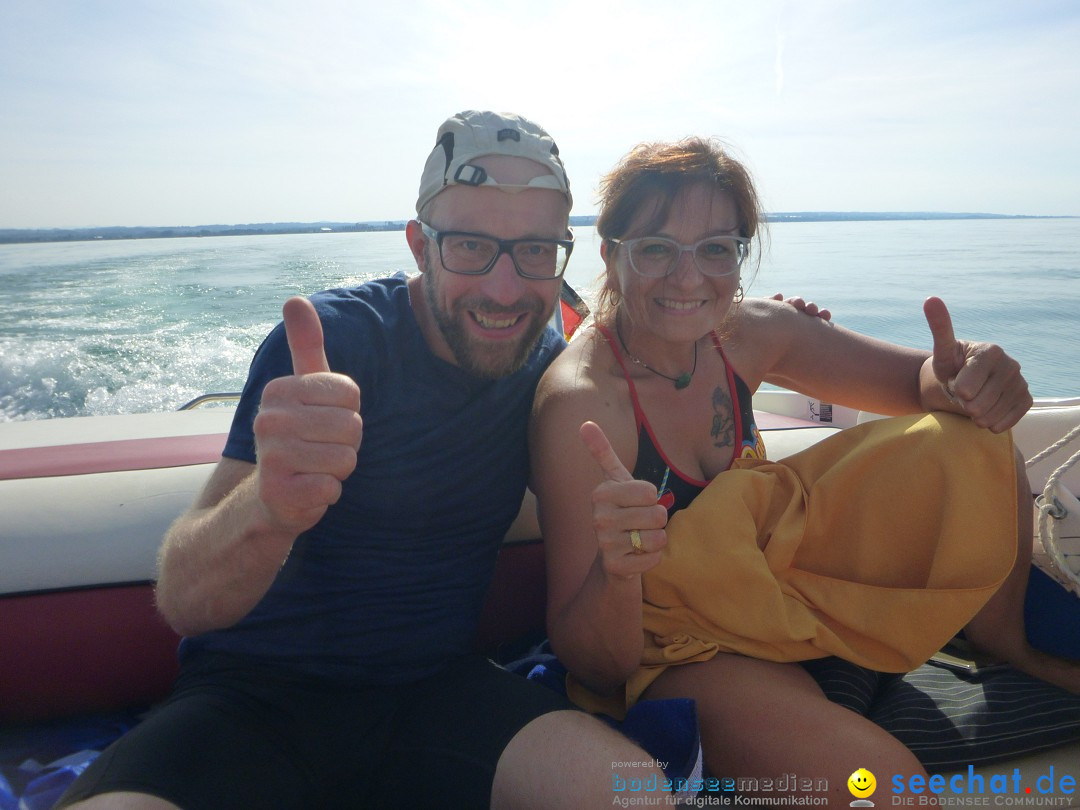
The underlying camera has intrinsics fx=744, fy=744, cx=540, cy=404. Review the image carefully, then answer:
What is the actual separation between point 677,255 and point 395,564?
82 centimetres

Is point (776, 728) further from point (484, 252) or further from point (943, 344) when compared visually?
point (484, 252)

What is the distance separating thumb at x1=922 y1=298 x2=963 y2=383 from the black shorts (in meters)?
0.98

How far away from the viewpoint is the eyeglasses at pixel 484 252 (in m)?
1.38

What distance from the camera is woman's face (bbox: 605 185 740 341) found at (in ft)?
4.95

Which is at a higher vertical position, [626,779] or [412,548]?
[412,548]

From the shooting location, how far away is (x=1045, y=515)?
149 cm

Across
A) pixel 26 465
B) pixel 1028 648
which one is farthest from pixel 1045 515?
pixel 26 465

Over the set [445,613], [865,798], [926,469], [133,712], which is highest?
[926,469]

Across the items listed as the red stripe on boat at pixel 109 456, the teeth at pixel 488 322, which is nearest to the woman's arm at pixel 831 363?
the teeth at pixel 488 322

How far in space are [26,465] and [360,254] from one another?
33.8 ft

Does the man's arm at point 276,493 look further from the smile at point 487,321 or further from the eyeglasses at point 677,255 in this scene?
the eyeglasses at point 677,255

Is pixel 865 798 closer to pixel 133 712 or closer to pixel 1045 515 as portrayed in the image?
pixel 1045 515

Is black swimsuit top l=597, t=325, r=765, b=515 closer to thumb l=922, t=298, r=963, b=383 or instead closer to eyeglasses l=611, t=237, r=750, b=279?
eyeglasses l=611, t=237, r=750, b=279

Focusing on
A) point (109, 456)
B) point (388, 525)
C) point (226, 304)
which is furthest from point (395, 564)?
point (226, 304)
